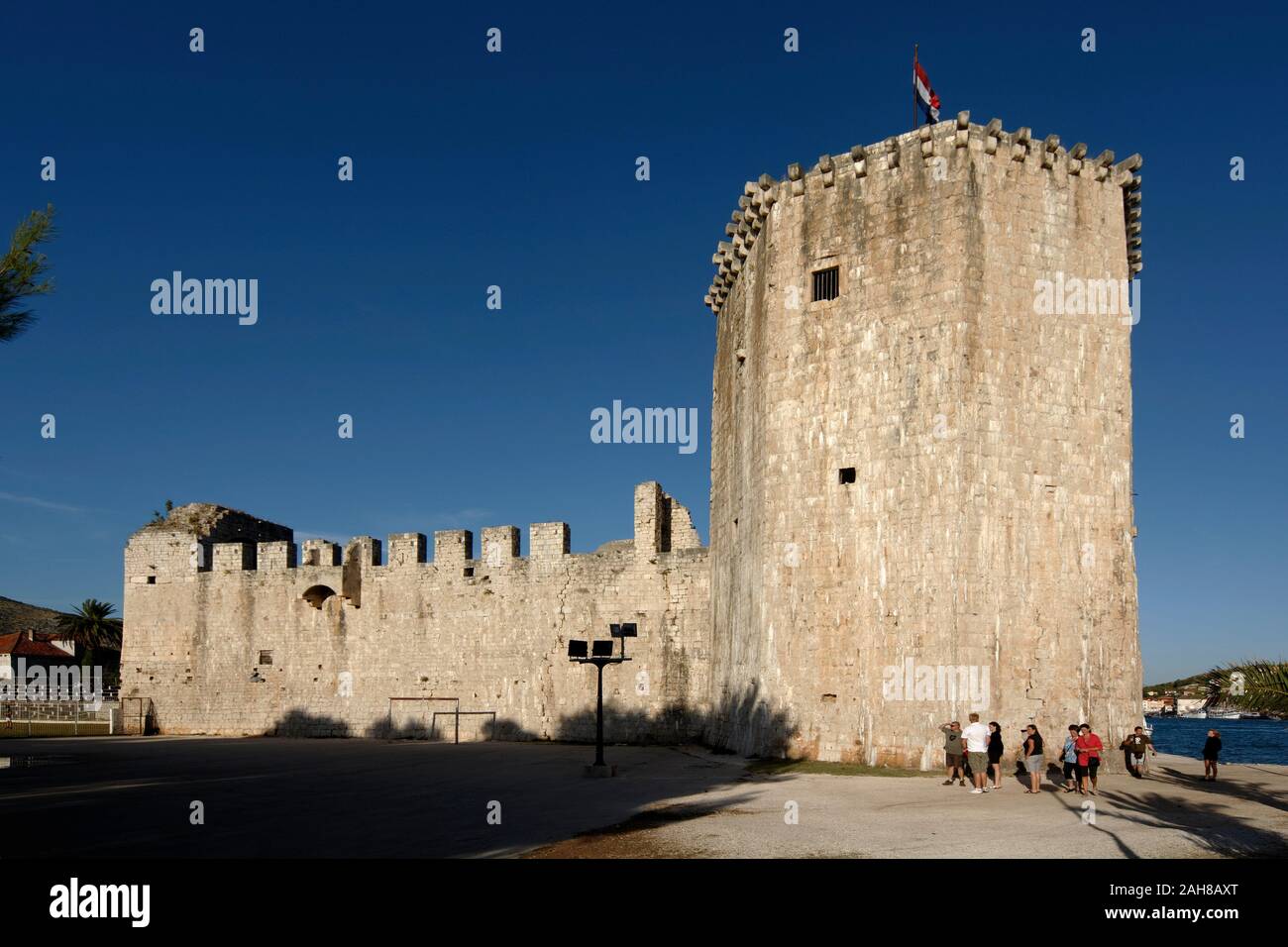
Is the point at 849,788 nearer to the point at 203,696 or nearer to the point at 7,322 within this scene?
the point at 7,322

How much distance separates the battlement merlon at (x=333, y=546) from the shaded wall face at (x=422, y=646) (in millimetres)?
149

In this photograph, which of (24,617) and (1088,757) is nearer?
(1088,757)

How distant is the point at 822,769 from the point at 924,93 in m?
14.1

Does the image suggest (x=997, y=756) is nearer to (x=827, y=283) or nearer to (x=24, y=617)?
(x=827, y=283)

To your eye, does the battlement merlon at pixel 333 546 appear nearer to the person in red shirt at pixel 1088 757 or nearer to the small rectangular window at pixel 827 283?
the small rectangular window at pixel 827 283

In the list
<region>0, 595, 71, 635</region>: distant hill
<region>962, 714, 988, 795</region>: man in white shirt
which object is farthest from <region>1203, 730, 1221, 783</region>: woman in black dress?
<region>0, 595, 71, 635</region>: distant hill

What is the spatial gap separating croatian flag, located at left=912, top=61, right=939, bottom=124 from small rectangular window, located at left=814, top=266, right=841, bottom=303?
400 centimetres

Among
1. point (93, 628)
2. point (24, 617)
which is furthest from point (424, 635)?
point (24, 617)

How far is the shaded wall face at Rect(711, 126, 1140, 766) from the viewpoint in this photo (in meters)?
18.4

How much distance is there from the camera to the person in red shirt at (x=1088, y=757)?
50.4 feet

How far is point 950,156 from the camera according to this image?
64.4ft

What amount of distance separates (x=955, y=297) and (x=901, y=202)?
7.71 ft

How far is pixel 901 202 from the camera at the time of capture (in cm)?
1994
